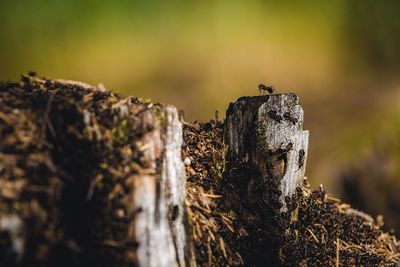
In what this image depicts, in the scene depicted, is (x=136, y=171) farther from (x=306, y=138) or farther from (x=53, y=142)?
(x=306, y=138)

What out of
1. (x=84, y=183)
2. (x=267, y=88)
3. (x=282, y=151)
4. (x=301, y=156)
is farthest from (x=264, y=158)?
(x=84, y=183)

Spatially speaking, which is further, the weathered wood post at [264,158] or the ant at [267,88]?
the ant at [267,88]

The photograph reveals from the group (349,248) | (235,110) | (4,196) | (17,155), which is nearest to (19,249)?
(4,196)

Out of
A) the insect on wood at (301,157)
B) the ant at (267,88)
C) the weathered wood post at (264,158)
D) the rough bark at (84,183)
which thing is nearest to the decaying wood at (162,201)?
the rough bark at (84,183)

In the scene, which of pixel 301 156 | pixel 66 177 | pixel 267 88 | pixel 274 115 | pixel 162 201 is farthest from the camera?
pixel 267 88

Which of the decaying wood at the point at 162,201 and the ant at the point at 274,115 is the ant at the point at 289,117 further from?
the decaying wood at the point at 162,201

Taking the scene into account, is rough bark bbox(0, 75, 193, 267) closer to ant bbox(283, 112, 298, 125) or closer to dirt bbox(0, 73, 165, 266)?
dirt bbox(0, 73, 165, 266)

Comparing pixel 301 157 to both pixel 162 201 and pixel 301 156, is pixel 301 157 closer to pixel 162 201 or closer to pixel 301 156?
pixel 301 156

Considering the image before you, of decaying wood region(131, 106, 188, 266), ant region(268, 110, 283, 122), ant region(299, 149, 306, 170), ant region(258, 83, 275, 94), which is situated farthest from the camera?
ant region(258, 83, 275, 94)

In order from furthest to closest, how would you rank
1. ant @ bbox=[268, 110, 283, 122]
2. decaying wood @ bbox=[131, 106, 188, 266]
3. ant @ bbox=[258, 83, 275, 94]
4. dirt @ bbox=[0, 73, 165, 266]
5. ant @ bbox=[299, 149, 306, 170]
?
ant @ bbox=[258, 83, 275, 94] → ant @ bbox=[299, 149, 306, 170] → ant @ bbox=[268, 110, 283, 122] → decaying wood @ bbox=[131, 106, 188, 266] → dirt @ bbox=[0, 73, 165, 266]

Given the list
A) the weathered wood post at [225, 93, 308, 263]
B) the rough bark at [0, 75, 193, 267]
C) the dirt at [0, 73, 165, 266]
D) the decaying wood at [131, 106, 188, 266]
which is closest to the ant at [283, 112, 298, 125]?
the weathered wood post at [225, 93, 308, 263]
